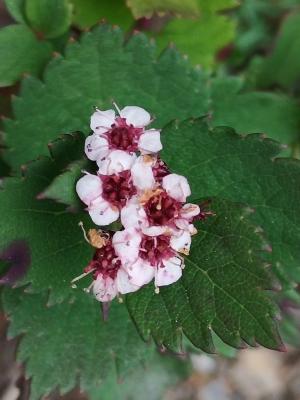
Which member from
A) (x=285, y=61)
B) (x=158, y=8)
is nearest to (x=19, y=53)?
(x=158, y=8)

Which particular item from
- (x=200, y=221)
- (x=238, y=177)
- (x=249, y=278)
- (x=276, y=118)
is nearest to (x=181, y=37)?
(x=276, y=118)

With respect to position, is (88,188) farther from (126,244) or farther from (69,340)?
(69,340)

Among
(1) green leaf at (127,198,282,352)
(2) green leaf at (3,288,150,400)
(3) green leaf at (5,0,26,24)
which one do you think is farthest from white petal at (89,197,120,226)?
(3) green leaf at (5,0,26,24)

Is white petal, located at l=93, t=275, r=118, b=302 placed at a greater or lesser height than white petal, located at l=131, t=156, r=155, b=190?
lesser

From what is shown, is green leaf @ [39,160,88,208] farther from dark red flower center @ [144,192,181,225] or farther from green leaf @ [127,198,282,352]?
green leaf @ [127,198,282,352]

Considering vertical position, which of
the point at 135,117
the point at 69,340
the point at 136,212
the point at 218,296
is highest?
the point at 135,117

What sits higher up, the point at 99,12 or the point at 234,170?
the point at 99,12

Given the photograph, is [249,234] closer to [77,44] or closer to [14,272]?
[14,272]

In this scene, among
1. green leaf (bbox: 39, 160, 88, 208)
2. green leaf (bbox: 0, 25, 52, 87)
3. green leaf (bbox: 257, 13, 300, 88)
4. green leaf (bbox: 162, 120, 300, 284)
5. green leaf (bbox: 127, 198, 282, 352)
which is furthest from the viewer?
green leaf (bbox: 257, 13, 300, 88)
